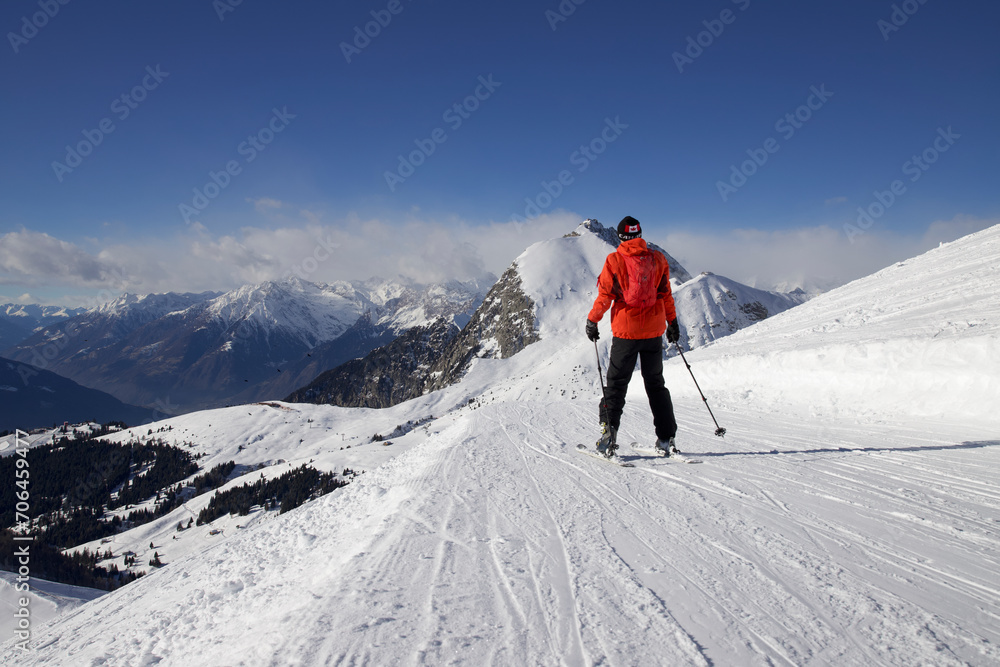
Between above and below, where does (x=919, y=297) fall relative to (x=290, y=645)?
above

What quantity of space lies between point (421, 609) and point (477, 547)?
1004 millimetres

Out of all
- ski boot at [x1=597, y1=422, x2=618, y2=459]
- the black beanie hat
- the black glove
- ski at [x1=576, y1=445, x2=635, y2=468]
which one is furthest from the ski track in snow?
the black beanie hat

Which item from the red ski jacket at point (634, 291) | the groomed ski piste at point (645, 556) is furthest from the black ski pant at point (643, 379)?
the groomed ski piste at point (645, 556)

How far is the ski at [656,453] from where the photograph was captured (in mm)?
6314

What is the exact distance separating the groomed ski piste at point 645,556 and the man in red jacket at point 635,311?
109 centimetres

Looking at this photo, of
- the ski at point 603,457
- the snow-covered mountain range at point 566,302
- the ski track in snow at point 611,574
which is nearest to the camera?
the ski track in snow at point 611,574

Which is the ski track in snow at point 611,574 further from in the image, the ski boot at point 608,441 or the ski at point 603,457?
the ski boot at point 608,441

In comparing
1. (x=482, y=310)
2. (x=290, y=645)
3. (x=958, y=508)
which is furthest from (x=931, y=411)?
(x=482, y=310)

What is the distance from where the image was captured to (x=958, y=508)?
430 cm

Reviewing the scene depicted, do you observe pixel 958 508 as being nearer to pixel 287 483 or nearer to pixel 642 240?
pixel 642 240

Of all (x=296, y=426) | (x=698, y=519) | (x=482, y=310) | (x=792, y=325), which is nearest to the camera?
(x=698, y=519)

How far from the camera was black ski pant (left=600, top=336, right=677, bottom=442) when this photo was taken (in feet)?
19.8

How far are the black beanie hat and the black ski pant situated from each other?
1431mm

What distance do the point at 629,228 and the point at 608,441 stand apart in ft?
10.3
